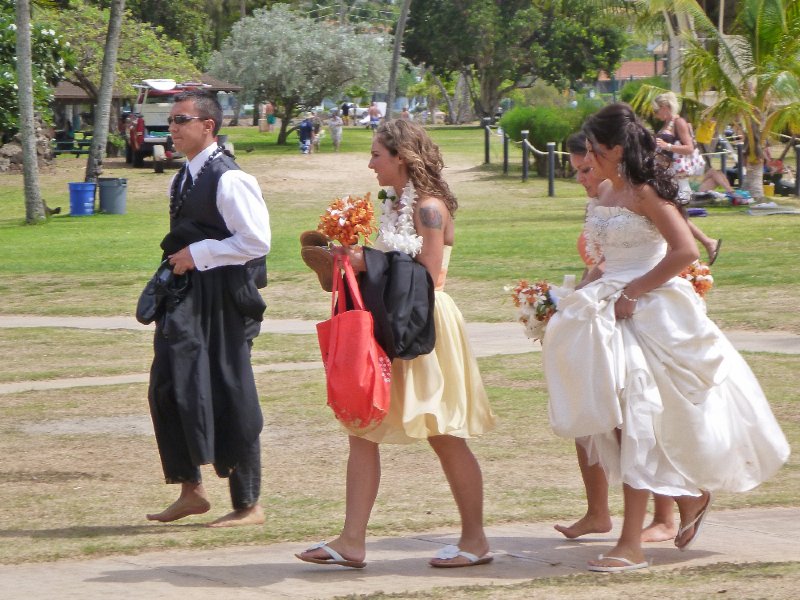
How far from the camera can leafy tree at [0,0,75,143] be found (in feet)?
95.8

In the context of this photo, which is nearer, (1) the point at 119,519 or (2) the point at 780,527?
(2) the point at 780,527

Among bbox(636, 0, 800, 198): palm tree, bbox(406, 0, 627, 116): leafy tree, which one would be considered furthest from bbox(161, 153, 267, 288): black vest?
bbox(406, 0, 627, 116): leafy tree

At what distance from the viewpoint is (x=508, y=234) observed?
21234 millimetres

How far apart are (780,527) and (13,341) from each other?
8.48m

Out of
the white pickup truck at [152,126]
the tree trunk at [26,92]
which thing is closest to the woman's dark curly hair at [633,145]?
the tree trunk at [26,92]

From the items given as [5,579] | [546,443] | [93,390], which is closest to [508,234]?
[93,390]

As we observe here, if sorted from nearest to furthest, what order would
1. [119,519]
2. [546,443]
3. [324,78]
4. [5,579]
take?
[5,579] → [119,519] → [546,443] → [324,78]

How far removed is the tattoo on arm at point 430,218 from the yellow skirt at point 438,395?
28 centimetres

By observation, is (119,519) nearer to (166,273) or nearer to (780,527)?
(166,273)

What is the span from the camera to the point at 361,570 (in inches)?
207

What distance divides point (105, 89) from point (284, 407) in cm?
2137

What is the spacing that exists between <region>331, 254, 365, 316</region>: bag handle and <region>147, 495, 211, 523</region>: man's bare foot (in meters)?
1.39

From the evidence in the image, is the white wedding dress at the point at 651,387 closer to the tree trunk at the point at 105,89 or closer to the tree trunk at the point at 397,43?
the tree trunk at the point at 105,89

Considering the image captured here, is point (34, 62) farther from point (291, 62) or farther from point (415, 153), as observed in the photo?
point (415, 153)
